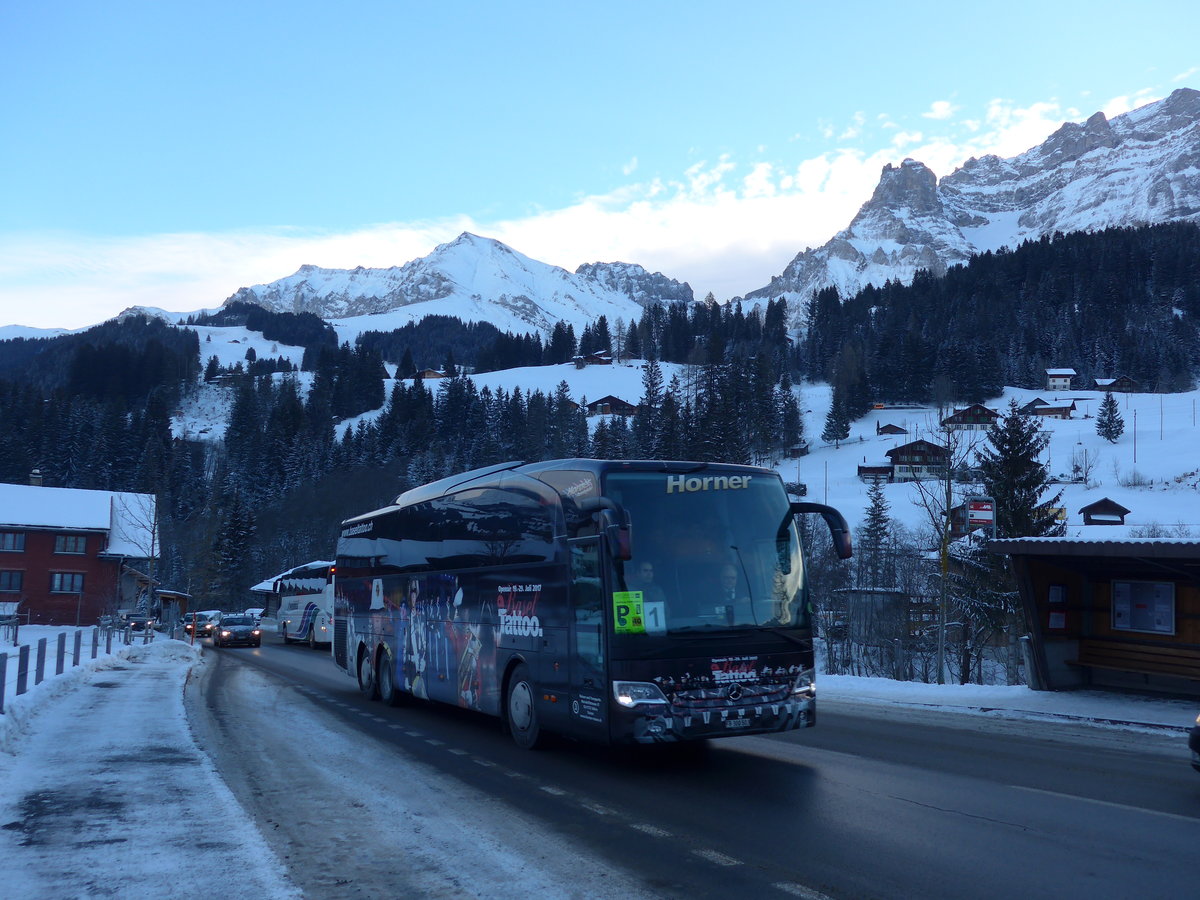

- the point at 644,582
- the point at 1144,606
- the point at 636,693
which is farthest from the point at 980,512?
the point at 636,693

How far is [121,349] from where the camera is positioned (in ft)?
590

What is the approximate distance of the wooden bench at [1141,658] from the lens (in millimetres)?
15773

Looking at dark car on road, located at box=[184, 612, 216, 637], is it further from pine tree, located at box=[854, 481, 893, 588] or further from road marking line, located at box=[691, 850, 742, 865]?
road marking line, located at box=[691, 850, 742, 865]

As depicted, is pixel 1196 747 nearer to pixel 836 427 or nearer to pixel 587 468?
pixel 587 468

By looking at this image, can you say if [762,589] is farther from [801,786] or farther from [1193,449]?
[1193,449]

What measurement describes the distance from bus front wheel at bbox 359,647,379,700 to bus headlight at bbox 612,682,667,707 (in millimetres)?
9467

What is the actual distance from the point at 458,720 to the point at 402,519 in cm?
362

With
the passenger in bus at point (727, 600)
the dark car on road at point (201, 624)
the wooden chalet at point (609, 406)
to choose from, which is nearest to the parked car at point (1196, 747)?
the passenger in bus at point (727, 600)

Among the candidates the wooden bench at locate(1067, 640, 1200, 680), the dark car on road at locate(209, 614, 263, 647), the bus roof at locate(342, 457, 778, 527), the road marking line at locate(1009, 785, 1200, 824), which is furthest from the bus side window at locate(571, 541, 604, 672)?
the dark car on road at locate(209, 614, 263, 647)

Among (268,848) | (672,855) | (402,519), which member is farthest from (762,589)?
(402,519)

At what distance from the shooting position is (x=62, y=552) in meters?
58.4

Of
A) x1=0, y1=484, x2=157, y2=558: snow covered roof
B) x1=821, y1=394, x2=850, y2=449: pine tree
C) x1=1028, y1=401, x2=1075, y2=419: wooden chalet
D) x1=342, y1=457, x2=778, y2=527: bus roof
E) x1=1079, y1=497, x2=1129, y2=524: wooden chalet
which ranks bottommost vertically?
x1=342, y1=457, x2=778, y2=527: bus roof

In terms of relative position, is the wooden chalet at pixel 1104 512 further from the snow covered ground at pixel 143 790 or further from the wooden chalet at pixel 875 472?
the snow covered ground at pixel 143 790

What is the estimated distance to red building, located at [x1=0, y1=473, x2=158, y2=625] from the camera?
188 ft
